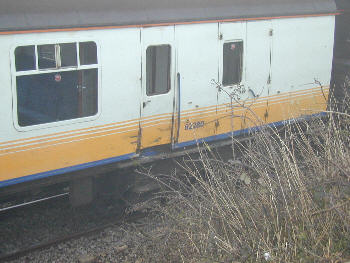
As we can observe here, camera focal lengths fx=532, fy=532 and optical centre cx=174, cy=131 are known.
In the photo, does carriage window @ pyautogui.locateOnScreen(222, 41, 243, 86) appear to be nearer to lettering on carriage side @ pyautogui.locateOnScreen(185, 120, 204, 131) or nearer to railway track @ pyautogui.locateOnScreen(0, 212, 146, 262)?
lettering on carriage side @ pyautogui.locateOnScreen(185, 120, 204, 131)

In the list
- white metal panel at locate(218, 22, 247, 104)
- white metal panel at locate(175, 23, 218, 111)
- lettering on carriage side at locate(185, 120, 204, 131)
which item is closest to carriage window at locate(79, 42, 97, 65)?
white metal panel at locate(175, 23, 218, 111)

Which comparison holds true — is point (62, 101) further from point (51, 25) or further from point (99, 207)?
point (99, 207)

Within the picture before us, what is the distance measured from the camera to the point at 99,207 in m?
7.91

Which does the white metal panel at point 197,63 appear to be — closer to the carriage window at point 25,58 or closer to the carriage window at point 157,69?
the carriage window at point 157,69

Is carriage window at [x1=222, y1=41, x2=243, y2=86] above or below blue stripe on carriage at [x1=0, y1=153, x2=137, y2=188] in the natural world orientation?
above

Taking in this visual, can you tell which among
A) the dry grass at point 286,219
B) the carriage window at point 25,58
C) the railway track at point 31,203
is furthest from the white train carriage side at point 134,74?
the railway track at point 31,203

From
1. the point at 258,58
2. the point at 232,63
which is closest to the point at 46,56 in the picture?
the point at 232,63

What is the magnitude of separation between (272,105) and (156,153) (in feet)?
7.70

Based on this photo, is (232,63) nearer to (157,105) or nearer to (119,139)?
(157,105)

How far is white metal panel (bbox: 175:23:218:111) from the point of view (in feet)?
24.3

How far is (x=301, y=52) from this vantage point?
9.14 metres

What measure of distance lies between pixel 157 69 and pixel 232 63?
1.43m

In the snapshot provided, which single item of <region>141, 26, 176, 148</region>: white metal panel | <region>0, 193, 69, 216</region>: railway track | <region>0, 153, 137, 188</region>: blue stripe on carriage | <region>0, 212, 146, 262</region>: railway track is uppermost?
<region>141, 26, 176, 148</region>: white metal panel

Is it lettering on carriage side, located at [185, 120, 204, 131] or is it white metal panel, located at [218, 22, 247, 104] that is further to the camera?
white metal panel, located at [218, 22, 247, 104]
